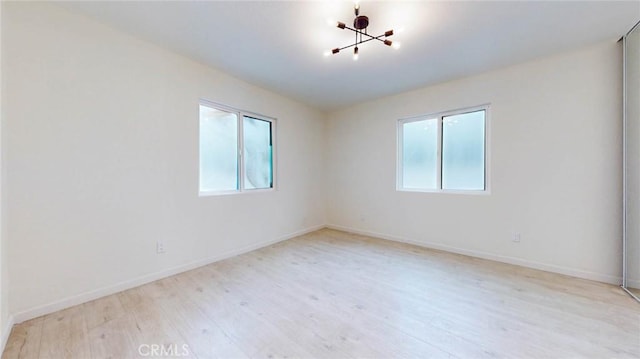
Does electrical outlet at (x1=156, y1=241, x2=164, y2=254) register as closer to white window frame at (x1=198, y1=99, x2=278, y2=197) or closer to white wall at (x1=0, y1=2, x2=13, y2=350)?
white window frame at (x1=198, y1=99, x2=278, y2=197)

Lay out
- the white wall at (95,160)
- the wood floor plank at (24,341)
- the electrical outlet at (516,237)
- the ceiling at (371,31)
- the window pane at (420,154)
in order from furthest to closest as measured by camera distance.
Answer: the window pane at (420,154) < the electrical outlet at (516,237) < the ceiling at (371,31) < the white wall at (95,160) < the wood floor plank at (24,341)

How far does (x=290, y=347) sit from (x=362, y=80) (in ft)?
10.6

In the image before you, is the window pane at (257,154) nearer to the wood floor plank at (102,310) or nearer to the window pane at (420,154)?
the wood floor plank at (102,310)

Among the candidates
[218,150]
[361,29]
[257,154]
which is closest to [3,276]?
[218,150]

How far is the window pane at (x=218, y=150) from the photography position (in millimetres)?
3152

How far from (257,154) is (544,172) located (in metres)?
3.79

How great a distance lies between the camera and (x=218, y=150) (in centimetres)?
332

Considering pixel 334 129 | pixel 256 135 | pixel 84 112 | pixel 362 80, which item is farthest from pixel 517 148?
pixel 84 112

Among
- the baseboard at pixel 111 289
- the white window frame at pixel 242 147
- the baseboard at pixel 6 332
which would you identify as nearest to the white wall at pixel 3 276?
the baseboard at pixel 6 332

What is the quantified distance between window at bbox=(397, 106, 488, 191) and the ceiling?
71 cm

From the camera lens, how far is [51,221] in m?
1.97

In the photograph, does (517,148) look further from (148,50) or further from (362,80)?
(148,50)
